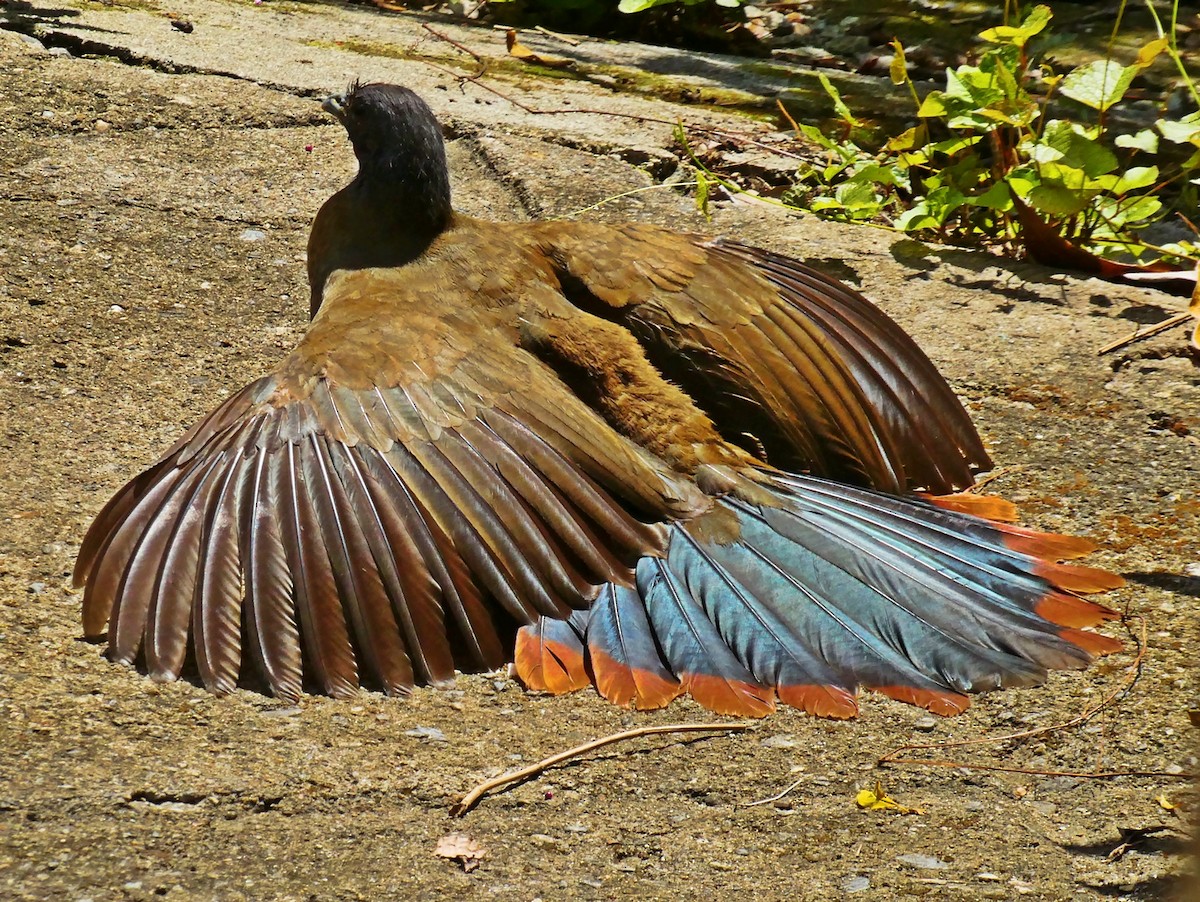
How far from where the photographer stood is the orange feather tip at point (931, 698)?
112 inches

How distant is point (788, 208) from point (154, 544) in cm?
302

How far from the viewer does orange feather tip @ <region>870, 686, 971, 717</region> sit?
284cm

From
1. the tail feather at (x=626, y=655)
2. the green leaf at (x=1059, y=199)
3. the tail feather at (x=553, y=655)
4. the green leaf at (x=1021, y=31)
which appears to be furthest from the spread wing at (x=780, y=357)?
the green leaf at (x=1021, y=31)

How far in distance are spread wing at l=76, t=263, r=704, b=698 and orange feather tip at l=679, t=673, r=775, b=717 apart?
318mm

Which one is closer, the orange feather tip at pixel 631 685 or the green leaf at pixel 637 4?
the orange feather tip at pixel 631 685

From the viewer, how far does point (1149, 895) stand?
2445 mm

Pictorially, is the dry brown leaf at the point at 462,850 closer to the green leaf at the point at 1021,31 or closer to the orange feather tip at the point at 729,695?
the orange feather tip at the point at 729,695

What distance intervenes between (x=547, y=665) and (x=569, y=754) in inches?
7.9

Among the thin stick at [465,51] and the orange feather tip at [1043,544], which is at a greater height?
the thin stick at [465,51]

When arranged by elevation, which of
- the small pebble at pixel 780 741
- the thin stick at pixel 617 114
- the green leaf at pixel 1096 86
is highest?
the green leaf at pixel 1096 86

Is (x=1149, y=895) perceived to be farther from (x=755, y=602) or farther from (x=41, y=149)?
(x=41, y=149)

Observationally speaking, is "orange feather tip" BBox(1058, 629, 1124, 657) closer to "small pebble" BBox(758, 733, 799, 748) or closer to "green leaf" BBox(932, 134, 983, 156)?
"small pebble" BBox(758, 733, 799, 748)

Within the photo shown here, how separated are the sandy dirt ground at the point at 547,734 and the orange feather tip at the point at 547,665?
0.33 ft

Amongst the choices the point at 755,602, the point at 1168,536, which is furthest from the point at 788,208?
the point at 755,602
